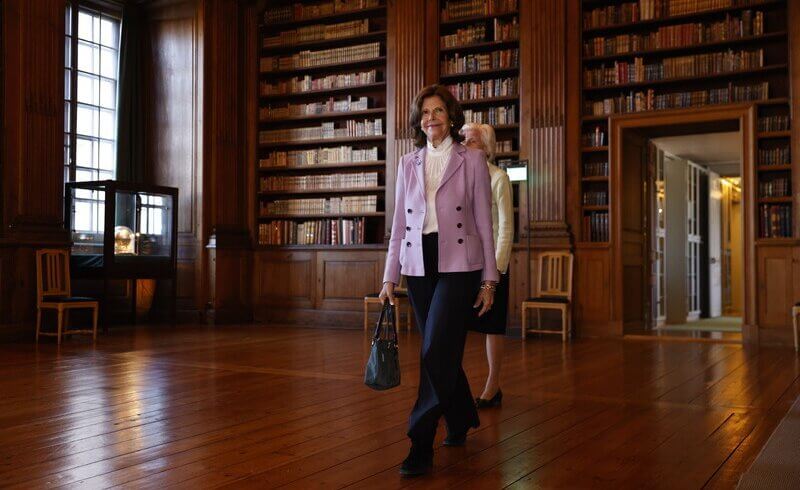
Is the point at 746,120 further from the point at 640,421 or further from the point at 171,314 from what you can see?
the point at 171,314

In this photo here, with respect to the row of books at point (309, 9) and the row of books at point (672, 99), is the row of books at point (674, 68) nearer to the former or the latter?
the row of books at point (672, 99)

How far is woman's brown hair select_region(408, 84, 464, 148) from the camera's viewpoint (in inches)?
101

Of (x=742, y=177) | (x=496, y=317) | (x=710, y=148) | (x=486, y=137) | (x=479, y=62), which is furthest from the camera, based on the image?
(x=710, y=148)

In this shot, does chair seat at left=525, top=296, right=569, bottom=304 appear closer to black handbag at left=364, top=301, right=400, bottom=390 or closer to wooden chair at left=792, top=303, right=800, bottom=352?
wooden chair at left=792, top=303, right=800, bottom=352

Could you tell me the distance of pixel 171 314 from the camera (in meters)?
8.46

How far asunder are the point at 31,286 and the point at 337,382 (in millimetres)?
4017

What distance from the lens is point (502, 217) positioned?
3307mm

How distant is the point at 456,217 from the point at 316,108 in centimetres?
697

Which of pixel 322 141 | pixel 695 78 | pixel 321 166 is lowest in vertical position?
pixel 321 166

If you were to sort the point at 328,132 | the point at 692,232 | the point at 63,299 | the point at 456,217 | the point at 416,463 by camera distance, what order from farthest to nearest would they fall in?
the point at 692,232
the point at 328,132
the point at 63,299
the point at 456,217
the point at 416,463

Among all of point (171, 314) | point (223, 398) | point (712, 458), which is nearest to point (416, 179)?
point (712, 458)

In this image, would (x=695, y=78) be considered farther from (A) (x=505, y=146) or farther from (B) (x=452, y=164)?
(B) (x=452, y=164)

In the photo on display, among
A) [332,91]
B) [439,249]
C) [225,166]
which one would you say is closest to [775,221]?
[332,91]

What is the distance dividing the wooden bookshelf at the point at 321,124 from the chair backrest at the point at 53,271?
8.82ft
